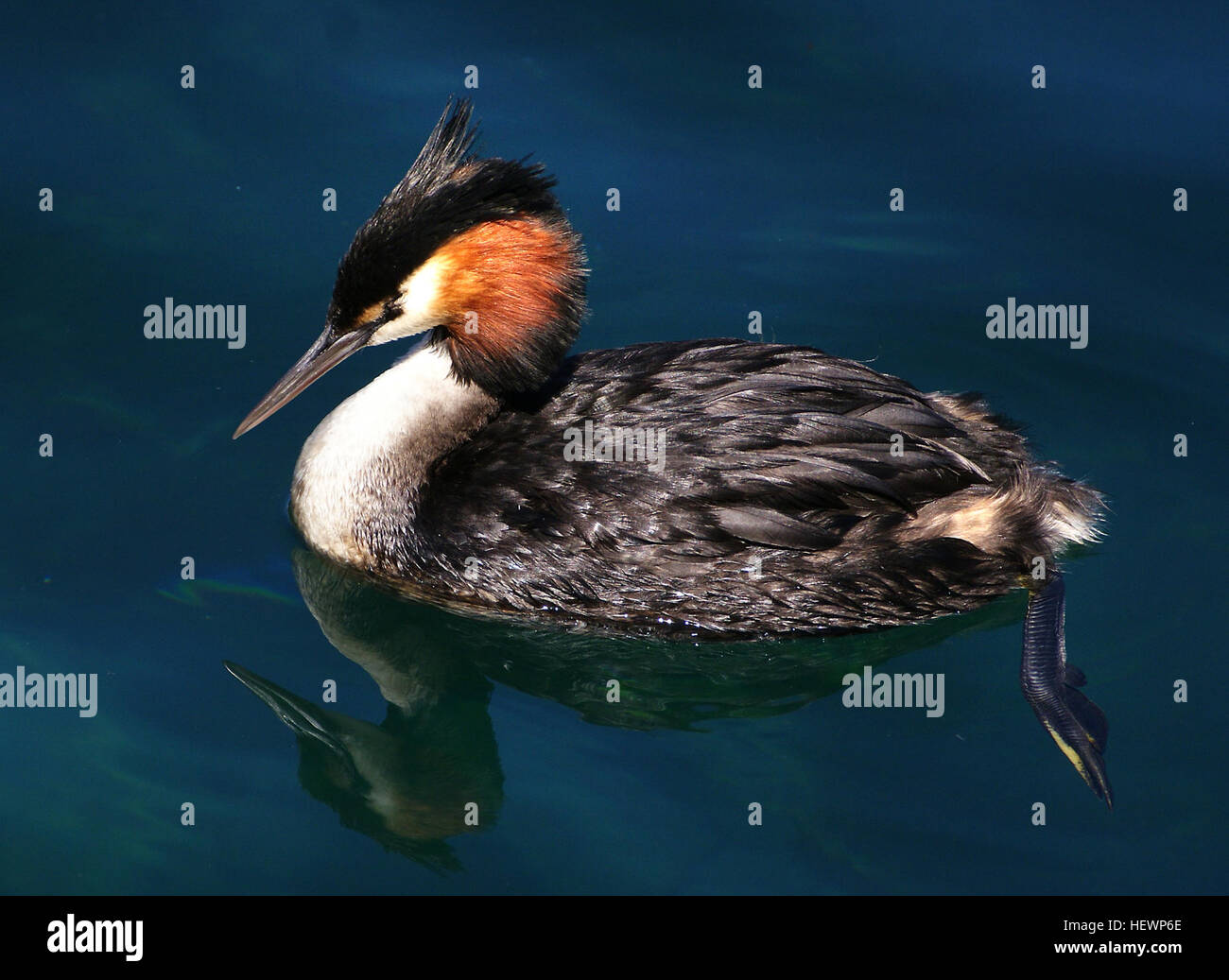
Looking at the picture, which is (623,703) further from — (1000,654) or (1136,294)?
(1136,294)

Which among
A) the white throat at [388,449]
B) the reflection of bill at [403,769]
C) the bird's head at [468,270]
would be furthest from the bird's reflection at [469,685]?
the bird's head at [468,270]

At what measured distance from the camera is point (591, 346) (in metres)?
9.95

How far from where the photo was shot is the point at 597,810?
7.24 meters

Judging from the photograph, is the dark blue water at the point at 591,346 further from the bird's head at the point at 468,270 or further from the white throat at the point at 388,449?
the bird's head at the point at 468,270

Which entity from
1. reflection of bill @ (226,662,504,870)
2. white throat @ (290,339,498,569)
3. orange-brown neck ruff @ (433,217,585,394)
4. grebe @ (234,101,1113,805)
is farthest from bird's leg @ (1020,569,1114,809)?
white throat @ (290,339,498,569)

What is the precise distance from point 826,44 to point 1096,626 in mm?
5564

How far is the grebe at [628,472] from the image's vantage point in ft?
25.4

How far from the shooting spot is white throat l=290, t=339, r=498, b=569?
8273mm

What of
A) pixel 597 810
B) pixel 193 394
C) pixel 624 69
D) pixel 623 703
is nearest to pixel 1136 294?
pixel 624 69

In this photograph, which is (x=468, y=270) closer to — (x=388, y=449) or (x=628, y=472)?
(x=388, y=449)

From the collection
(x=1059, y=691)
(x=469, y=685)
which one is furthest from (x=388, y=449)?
(x=1059, y=691)

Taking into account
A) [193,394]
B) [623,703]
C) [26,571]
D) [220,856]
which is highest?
[193,394]

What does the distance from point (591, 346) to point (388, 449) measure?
207 cm

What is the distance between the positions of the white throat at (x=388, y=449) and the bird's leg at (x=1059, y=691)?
303 cm
